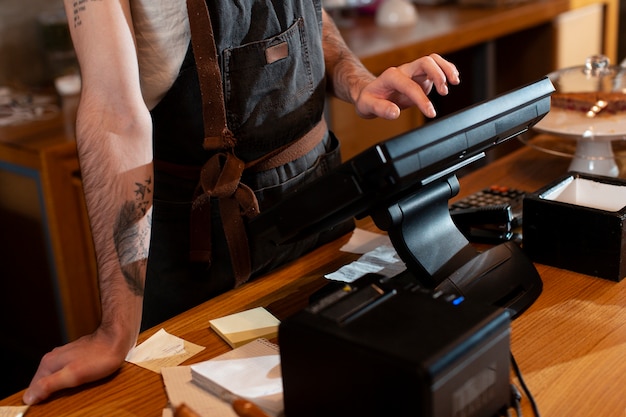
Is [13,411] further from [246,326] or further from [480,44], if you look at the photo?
[480,44]

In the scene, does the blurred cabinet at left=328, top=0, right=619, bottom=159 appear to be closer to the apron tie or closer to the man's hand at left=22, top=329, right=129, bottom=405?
the apron tie

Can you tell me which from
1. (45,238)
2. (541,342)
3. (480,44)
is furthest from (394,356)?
(480,44)

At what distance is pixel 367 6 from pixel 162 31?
2.47 metres

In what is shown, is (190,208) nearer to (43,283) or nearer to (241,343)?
(241,343)

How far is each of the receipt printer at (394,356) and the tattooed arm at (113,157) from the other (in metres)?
0.31

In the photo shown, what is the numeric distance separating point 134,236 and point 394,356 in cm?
47

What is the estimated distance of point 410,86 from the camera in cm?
112

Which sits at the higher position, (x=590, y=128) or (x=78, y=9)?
(x=78, y=9)

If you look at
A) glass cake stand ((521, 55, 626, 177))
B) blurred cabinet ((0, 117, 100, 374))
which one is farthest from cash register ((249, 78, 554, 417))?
blurred cabinet ((0, 117, 100, 374))

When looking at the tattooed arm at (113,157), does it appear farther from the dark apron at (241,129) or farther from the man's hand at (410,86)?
the man's hand at (410,86)

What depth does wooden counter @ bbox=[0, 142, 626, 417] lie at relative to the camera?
91 centimetres

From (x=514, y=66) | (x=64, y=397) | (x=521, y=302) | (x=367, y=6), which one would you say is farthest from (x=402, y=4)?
(x=64, y=397)

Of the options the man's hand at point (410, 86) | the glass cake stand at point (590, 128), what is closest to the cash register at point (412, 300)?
the man's hand at point (410, 86)

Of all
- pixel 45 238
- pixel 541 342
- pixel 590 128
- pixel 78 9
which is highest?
pixel 78 9
